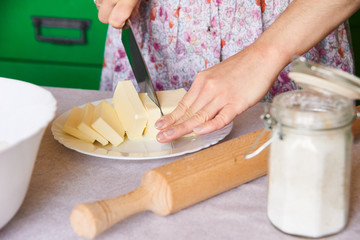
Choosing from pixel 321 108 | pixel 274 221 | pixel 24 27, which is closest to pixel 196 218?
pixel 274 221

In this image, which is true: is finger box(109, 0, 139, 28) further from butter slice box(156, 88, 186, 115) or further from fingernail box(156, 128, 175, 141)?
fingernail box(156, 128, 175, 141)

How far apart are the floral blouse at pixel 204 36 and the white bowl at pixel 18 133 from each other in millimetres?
710

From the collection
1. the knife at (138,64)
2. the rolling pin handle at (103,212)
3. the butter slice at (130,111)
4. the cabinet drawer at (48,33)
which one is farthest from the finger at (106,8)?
the cabinet drawer at (48,33)

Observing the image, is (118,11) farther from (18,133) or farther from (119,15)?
(18,133)

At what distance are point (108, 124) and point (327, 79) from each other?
1.62ft

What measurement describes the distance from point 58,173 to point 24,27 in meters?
1.76

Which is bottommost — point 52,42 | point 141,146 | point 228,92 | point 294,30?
point 52,42

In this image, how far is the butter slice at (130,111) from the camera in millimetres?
962

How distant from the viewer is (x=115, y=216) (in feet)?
2.06

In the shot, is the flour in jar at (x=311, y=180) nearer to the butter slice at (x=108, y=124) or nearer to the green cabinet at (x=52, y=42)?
the butter slice at (x=108, y=124)

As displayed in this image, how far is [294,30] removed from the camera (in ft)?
3.04

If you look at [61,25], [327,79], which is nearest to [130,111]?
[327,79]

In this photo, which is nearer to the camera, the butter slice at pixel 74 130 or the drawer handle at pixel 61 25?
the butter slice at pixel 74 130

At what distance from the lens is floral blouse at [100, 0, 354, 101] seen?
1.31 meters
